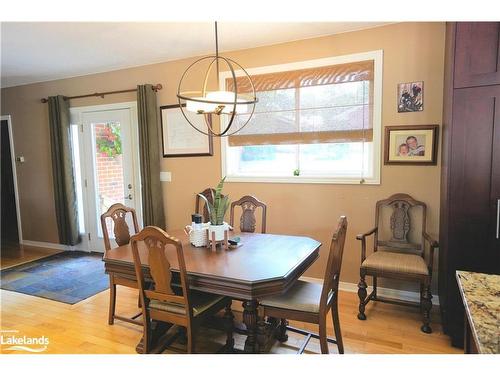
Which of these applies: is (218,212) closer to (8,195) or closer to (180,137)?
(180,137)

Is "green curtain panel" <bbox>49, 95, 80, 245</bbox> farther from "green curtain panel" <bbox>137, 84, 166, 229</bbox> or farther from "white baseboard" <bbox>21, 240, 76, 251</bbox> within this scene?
"green curtain panel" <bbox>137, 84, 166, 229</bbox>

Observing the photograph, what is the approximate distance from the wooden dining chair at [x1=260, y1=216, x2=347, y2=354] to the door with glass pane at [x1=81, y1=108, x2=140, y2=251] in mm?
3058

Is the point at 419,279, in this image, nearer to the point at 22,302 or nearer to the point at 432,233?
the point at 432,233

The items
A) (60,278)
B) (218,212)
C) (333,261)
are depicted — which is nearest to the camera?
(333,261)

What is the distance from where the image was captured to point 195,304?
2145 millimetres

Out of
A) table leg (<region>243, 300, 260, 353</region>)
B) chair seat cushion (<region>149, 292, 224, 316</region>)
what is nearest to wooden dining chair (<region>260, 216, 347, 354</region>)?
table leg (<region>243, 300, 260, 353</region>)

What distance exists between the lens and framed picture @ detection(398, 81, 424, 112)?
2.95 metres

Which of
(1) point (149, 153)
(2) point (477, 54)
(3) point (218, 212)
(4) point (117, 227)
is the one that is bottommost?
(4) point (117, 227)

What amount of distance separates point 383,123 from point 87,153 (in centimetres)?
409

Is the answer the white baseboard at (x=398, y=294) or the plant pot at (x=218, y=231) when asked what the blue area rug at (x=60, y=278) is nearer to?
the plant pot at (x=218, y=231)

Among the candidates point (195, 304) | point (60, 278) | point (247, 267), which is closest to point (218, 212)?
point (247, 267)

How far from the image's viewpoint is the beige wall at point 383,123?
2.94m

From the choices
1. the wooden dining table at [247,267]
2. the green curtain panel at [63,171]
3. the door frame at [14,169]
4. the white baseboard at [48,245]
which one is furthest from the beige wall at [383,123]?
the white baseboard at [48,245]

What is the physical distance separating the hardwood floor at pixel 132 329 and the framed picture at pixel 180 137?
178cm
